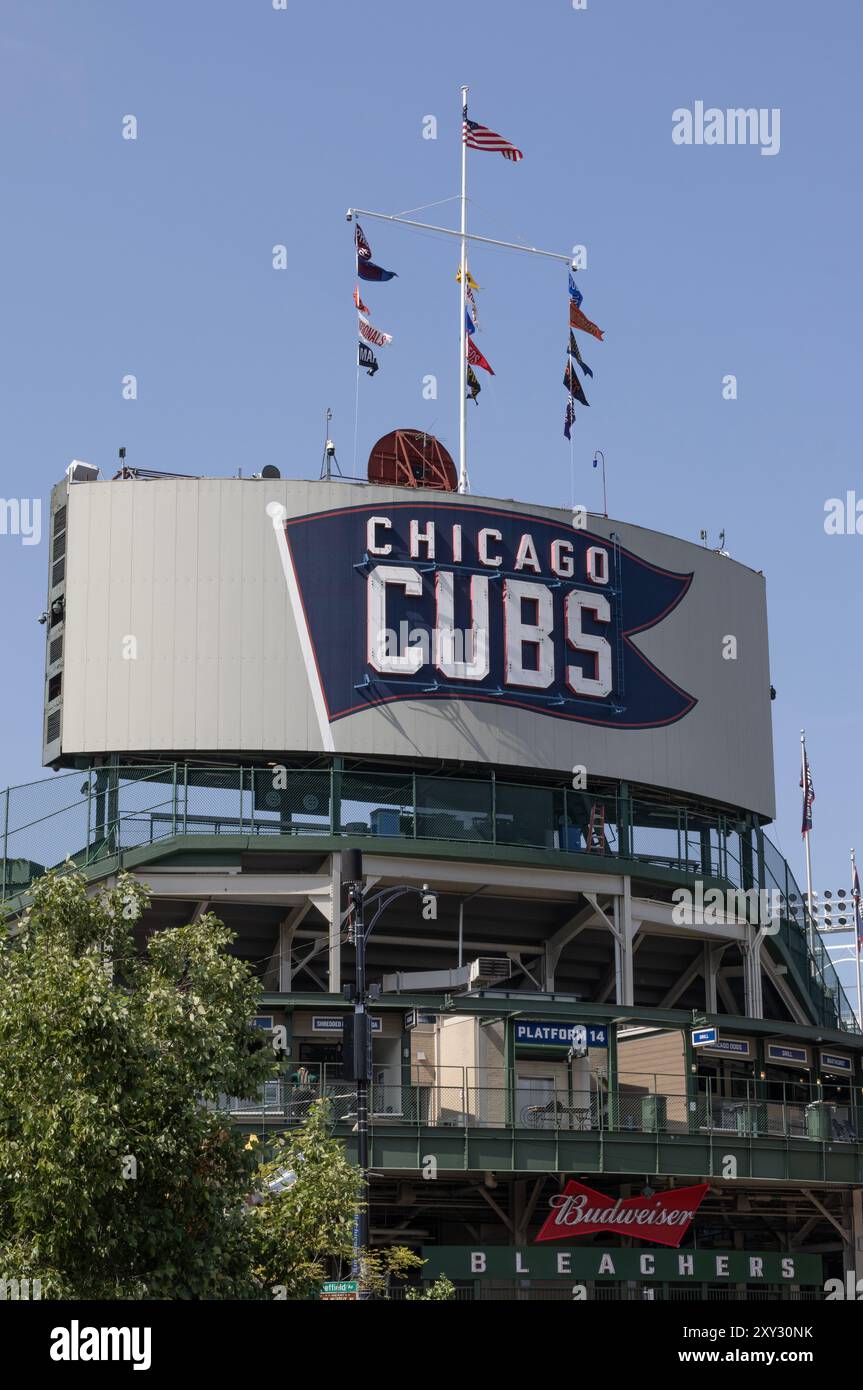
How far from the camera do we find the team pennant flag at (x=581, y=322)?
193 feet

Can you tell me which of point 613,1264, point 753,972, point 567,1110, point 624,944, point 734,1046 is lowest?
point 613,1264

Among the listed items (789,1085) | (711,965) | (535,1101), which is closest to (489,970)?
(535,1101)

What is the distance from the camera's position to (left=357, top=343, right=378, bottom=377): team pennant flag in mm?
55469

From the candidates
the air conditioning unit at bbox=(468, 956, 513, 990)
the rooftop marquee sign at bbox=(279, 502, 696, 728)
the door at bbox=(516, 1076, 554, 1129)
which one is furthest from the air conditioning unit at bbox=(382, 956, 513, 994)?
the rooftop marquee sign at bbox=(279, 502, 696, 728)

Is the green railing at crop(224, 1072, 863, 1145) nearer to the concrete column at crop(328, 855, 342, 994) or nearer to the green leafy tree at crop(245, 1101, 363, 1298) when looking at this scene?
the concrete column at crop(328, 855, 342, 994)

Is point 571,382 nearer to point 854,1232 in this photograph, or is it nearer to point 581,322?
point 581,322

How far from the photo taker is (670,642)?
57375mm

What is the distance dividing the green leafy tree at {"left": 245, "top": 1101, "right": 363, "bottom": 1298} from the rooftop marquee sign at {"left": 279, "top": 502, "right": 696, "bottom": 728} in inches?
878

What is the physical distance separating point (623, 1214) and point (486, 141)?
3282cm

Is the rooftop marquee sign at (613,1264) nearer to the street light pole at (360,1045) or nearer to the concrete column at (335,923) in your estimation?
the concrete column at (335,923)

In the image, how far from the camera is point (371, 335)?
5572 cm

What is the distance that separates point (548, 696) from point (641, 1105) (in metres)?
12.4

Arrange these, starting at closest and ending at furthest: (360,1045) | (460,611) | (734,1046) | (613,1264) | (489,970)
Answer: (360,1045) → (613,1264) → (489,970) → (734,1046) → (460,611)
